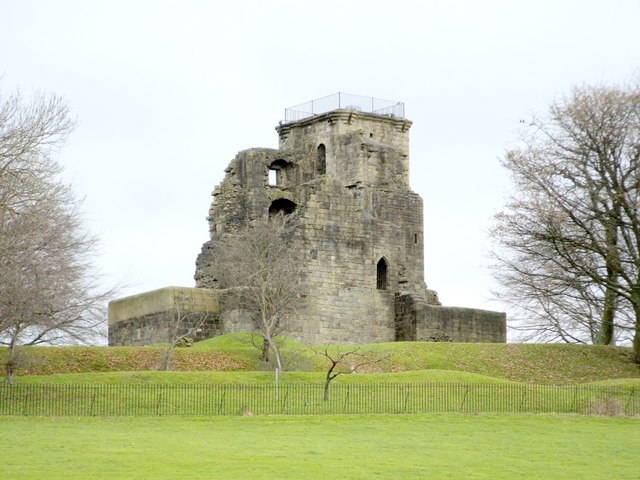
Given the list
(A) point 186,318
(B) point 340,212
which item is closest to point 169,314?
(A) point 186,318

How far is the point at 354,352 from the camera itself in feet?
158

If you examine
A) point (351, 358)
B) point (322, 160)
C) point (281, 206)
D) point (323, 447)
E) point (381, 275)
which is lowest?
point (323, 447)

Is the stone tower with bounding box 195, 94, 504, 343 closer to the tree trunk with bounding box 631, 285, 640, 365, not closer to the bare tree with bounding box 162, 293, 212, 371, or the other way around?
the bare tree with bounding box 162, 293, 212, 371

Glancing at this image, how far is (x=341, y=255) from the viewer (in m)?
59.4

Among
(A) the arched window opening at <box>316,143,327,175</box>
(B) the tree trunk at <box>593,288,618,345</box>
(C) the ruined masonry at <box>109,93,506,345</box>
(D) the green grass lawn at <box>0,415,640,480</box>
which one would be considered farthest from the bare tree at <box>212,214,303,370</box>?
(D) the green grass lawn at <box>0,415,640,480</box>

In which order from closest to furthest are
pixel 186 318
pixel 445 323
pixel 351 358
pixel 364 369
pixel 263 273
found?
pixel 364 369 → pixel 351 358 → pixel 263 273 → pixel 186 318 → pixel 445 323

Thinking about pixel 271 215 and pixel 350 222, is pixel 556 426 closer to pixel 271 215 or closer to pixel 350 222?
pixel 350 222

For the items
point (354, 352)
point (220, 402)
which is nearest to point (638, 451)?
point (220, 402)

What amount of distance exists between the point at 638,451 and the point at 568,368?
2005 centimetres

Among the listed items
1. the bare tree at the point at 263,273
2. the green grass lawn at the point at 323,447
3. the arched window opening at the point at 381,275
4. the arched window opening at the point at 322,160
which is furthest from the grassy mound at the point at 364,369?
the arched window opening at the point at 322,160

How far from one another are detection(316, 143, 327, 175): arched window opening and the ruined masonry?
0.52 m

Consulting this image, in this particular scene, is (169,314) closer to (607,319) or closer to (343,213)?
(343,213)

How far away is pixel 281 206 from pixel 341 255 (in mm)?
8776

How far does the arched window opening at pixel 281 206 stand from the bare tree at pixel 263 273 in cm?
517
